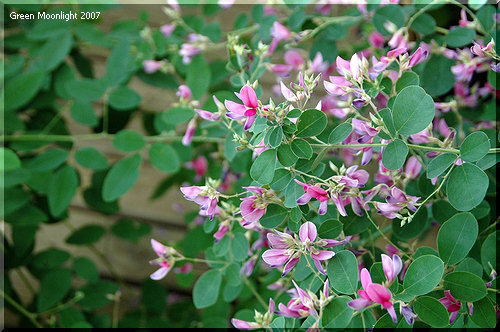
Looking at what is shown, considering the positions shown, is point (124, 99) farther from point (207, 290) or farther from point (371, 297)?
point (371, 297)

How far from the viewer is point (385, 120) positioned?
68cm

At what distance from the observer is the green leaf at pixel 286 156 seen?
2.16ft

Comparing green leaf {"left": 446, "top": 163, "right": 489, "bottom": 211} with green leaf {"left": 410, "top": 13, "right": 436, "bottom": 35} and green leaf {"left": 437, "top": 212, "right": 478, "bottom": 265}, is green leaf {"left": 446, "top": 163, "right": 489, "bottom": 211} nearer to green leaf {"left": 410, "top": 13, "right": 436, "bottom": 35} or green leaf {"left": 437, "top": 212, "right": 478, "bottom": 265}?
green leaf {"left": 437, "top": 212, "right": 478, "bottom": 265}

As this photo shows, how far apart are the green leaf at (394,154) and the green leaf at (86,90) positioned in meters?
0.77

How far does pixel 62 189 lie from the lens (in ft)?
3.93

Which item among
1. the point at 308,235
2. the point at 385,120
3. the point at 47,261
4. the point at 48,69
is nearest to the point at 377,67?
the point at 385,120

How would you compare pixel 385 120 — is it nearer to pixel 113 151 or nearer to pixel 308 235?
pixel 308 235

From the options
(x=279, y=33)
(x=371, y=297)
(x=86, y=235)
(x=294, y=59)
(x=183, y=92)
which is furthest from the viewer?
(x=86, y=235)

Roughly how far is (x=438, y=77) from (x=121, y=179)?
2.16 ft

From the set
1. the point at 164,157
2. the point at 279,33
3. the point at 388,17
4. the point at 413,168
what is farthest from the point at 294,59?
the point at 413,168

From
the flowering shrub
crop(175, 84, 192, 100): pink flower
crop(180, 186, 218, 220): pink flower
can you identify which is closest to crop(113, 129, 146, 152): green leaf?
the flowering shrub

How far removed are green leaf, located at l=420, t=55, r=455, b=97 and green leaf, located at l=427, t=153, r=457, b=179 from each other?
0.34 metres

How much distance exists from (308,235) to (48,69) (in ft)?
2.87

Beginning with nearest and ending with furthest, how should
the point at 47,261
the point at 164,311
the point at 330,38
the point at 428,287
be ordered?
the point at 428,287 → the point at 330,38 → the point at 47,261 → the point at 164,311
